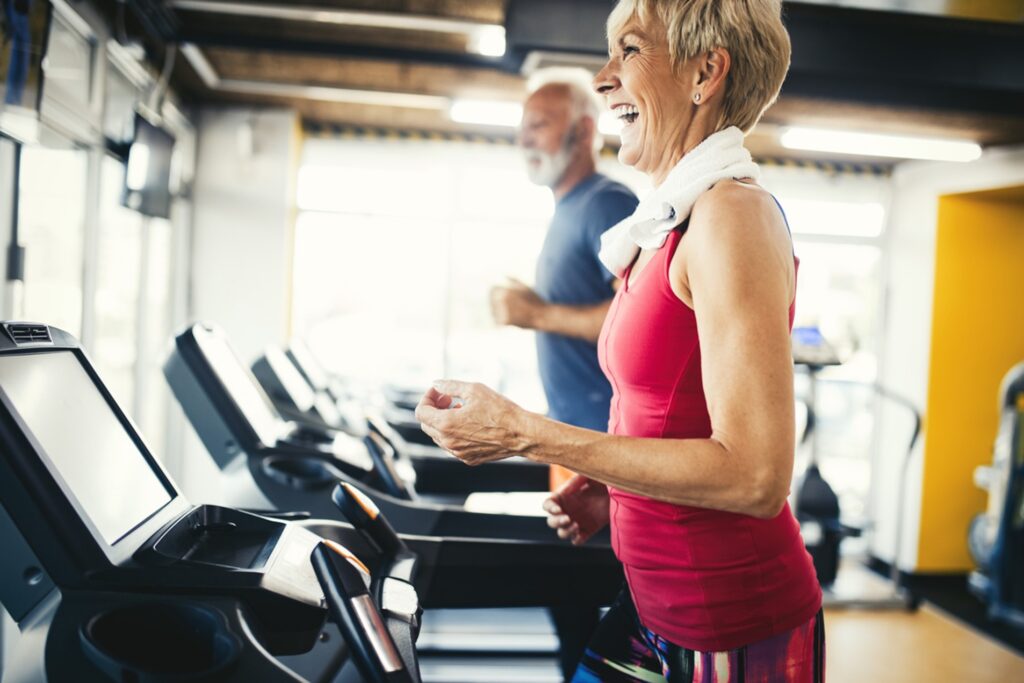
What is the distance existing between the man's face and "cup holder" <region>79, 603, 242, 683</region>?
1.81m

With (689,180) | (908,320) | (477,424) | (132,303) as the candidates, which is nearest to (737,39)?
(689,180)

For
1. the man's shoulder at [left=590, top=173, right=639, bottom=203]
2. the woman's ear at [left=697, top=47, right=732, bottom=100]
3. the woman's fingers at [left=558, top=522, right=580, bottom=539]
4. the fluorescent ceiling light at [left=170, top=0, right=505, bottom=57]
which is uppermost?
the fluorescent ceiling light at [left=170, top=0, right=505, bottom=57]

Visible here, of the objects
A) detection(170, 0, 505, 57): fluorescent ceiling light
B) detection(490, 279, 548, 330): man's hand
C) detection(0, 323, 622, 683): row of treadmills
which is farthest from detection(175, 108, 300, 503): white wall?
detection(0, 323, 622, 683): row of treadmills

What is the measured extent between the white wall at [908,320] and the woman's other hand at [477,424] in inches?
208

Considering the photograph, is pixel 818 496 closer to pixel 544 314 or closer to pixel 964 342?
pixel 964 342

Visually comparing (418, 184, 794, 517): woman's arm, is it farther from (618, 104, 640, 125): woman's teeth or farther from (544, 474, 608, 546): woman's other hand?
(544, 474, 608, 546): woman's other hand

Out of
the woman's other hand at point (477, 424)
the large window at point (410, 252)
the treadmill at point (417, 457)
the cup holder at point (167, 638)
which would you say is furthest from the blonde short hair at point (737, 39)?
the large window at point (410, 252)

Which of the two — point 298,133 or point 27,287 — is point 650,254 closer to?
point 27,287

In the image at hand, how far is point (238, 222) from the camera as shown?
18.4 ft

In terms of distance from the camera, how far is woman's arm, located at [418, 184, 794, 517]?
2.90 feet

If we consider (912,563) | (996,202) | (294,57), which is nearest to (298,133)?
(294,57)

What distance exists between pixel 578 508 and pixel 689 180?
24.7 inches

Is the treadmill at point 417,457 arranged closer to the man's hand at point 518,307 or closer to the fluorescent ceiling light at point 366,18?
the man's hand at point 518,307

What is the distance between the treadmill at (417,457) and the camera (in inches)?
120
